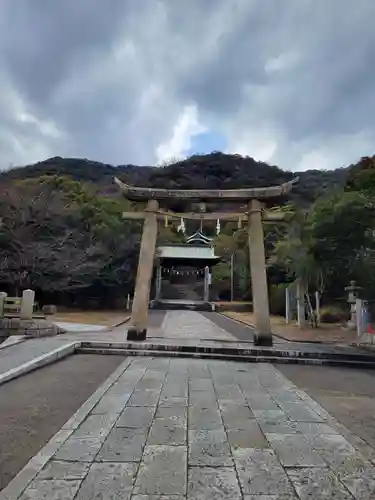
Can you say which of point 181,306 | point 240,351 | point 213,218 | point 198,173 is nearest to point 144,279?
point 213,218

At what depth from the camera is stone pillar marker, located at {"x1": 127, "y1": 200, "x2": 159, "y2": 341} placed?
11.1 m

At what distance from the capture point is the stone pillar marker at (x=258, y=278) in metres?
11.0

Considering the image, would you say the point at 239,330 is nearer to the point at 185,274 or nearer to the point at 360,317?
the point at 360,317

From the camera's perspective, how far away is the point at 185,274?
4800 cm

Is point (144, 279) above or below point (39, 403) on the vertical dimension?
above

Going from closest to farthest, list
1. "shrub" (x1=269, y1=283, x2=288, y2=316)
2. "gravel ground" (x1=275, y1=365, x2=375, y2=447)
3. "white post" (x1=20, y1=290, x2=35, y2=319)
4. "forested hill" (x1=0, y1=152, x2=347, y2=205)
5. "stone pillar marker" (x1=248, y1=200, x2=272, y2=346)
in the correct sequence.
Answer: "gravel ground" (x1=275, y1=365, x2=375, y2=447), "stone pillar marker" (x1=248, y1=200, x2=272, y2=346), "white post" (x1=20, y1=290, x2=35, y2=319), "shrub" (x1=269, y1=283, x2=288, y2=316), "forested hill" (x1=0, y1=152, x2=347, y2=205)

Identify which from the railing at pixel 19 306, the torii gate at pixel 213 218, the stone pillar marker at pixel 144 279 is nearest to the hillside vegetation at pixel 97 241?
the torii gate at pixel 213 218

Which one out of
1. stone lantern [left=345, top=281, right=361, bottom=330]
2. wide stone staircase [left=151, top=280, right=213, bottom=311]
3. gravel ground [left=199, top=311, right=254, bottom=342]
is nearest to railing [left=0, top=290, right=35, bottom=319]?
gravel ground [left=199, top=311, right=254, bottom=342]

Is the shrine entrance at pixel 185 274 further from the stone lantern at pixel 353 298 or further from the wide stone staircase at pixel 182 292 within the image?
the stone lantern at pixel 353 298

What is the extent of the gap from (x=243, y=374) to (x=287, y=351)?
8.40 ft

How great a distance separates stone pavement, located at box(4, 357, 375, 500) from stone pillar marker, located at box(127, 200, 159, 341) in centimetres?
521

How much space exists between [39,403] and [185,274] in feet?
140

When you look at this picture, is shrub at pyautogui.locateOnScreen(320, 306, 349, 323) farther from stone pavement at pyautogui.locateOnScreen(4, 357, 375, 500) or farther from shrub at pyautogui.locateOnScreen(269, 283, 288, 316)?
stone pavement at pyautogui.locateOnScreen(4, 357, 375, 500)

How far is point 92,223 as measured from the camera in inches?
1133
